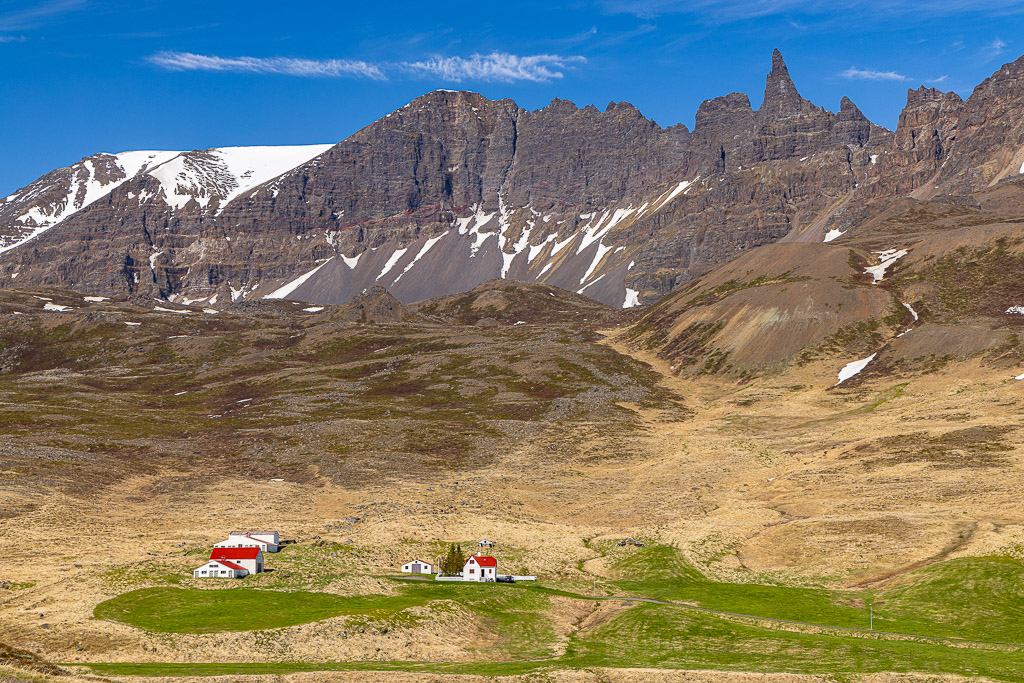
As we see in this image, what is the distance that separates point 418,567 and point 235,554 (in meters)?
15.0

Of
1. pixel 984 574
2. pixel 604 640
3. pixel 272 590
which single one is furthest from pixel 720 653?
pixel 272 590

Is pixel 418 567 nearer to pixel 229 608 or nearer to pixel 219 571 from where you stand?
pixel 219 571

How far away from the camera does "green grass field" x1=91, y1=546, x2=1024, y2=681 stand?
47.1m

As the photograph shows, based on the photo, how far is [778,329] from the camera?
190 metres

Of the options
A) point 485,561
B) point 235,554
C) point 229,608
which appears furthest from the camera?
point 485,561

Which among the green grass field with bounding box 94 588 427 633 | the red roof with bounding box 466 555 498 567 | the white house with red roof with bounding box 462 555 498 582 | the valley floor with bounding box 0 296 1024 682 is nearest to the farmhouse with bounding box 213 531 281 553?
the valley floor with bounding box 0 296 1024 682

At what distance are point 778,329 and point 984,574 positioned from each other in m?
132

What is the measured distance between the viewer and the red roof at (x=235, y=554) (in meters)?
63.3

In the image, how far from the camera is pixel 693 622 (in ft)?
188

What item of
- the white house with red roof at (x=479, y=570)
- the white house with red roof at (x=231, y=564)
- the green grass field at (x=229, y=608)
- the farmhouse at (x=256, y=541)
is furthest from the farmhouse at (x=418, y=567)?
the white house with red roof at (x=231, y=564)

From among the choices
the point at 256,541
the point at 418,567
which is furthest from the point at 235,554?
the point at 418,567

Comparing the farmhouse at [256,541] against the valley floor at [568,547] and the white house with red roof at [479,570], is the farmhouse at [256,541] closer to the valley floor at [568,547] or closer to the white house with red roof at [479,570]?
the valley floor at [568,547]

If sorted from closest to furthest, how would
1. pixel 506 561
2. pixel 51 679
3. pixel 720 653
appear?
pixel 51 679 → pixel 720 653 → pixel 506 561

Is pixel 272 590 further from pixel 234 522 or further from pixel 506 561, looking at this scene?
pixel 234 522
